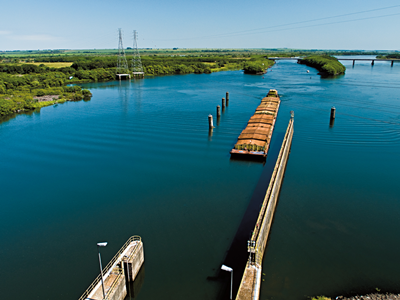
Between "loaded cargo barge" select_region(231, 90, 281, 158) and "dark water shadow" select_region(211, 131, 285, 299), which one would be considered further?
"loaded cargo barge" select_region(231, 90, 281, 158)

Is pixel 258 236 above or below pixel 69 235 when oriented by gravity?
above

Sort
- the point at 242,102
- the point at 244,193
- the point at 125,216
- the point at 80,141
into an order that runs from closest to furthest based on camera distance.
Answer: the point at 125,216, the point at 244,193, the point at 80,141, the point at 242,102

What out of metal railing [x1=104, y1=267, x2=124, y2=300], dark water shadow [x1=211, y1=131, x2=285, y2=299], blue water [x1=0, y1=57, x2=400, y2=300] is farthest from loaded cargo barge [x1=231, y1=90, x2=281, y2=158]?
metal railing [x1=104, y1=267, x2=124, y2=300]

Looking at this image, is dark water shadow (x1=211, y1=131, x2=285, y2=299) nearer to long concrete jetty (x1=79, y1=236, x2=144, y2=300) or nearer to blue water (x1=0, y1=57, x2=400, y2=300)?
blue water (x1=0, y1=57, x2=400, y2=300)

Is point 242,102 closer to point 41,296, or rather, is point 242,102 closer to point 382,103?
point 382,103

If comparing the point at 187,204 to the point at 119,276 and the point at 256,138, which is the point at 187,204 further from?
the point at 256,138

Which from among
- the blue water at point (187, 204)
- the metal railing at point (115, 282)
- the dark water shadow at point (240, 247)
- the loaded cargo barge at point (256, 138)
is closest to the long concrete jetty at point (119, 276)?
the metal railing at point (115, 282)

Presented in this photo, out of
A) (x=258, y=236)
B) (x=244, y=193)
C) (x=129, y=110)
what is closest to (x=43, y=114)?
(x=129, y=110)
